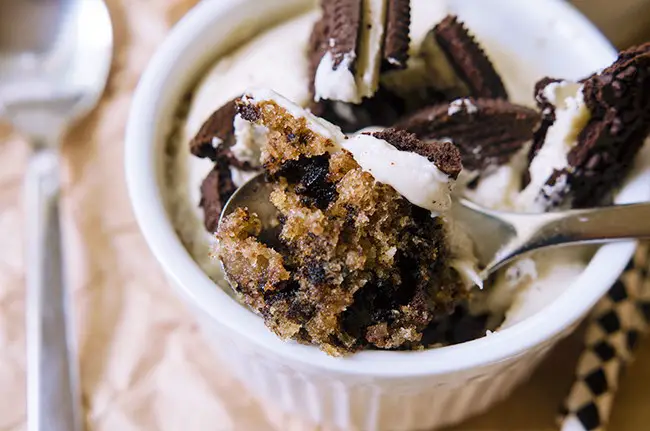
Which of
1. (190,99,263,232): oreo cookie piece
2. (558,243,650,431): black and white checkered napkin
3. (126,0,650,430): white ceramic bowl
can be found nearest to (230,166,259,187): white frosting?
(190,99,263,232): oreo cookie piece

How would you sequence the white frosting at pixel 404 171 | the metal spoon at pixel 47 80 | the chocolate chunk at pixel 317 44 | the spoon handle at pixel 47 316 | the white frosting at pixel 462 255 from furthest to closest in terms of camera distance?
the metal spoon at pixel 47 80, the spoon handle at pixel 47 316, the chocolate chunk at pixel 317 44, the white frosting at pixel 462 255, the white frosting at pixel 404 171

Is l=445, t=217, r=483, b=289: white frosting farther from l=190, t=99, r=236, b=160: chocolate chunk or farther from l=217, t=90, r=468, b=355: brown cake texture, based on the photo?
l=190, t=99, r=236, b=160: chocolate chunk

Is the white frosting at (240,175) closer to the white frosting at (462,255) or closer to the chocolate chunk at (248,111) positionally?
the chocolate chunk at (248,111)

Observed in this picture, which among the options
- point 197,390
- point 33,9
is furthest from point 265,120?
point 33,9

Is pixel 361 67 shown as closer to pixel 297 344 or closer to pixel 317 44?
pixel 317 44

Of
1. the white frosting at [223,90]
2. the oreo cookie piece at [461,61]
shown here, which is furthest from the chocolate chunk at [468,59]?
the white frosting at [223,90]

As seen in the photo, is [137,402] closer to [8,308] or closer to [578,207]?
[8,308]

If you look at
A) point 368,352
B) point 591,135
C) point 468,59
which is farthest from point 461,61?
point 368,352

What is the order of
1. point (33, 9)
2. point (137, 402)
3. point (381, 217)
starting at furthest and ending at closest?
point (33, 9), point (137, 402), point (381, 217)
